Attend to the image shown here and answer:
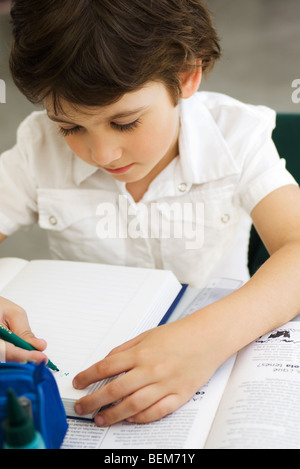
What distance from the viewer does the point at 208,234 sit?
97cm

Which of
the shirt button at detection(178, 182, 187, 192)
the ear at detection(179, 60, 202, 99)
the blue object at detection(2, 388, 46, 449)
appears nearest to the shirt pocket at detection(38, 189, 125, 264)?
the shirt button at detection(178, 182, 187, 192)

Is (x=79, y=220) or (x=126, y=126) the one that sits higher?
(x=126, y=126)

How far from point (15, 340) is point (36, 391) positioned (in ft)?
0.41

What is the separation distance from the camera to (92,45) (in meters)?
0.64

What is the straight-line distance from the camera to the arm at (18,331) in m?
0.56

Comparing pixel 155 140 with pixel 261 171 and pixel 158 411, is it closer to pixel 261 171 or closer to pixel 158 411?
pixel 261 171

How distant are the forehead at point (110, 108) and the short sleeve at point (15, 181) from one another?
238 millimetres

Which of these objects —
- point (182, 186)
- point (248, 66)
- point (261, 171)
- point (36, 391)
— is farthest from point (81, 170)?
point (248, 66)

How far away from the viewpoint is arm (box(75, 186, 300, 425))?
21.0 inches

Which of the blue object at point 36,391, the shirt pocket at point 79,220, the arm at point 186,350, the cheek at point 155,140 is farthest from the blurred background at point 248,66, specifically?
the blue object at point 36,391

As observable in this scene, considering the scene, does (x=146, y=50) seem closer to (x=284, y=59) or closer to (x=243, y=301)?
(x=243, y=301)

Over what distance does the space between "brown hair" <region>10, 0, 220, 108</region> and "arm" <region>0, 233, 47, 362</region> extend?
0.25 m

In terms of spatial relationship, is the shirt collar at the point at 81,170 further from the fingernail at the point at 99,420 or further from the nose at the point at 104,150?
the fingernail at the point at 99,420

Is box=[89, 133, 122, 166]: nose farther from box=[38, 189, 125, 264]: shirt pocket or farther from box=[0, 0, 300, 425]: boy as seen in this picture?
box=[38, 189, 125, 264]: shirt pocket
